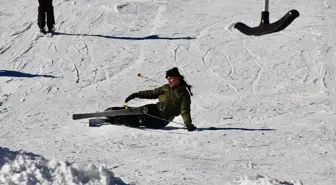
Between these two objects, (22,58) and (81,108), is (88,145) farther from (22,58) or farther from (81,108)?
(22,58)

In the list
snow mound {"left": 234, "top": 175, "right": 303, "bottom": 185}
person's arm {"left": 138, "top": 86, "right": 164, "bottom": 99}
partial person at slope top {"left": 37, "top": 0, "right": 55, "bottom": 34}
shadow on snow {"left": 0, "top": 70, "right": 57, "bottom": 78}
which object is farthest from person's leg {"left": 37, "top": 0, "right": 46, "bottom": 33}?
snow mound {"left": 234, "top": 175, "right": 303, "bottom": 185}

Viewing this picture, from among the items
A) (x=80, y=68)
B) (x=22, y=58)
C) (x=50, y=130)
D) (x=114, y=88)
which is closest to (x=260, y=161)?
(x=50, y=130)

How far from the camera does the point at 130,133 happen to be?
8.77m

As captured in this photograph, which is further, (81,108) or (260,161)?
(81,108)

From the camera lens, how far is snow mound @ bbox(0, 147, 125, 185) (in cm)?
491

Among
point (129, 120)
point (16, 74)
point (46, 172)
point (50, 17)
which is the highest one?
point (50, 17)

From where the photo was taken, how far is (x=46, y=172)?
5023 mm

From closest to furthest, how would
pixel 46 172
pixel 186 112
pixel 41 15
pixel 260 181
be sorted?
pixel 46 172 < pixel 260 181 < pixel 186 112 < pixel 41 15

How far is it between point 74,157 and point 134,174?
121cm

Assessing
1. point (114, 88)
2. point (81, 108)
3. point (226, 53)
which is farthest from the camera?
point (226, 53)

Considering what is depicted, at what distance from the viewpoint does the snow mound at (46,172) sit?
193 inches

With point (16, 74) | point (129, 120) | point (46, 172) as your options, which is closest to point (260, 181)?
point (46, 172)

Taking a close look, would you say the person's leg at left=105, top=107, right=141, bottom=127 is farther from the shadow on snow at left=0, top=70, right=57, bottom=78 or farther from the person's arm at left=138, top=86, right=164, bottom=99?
the shadow on snow at left=0, top=70, right=57, bottom=78

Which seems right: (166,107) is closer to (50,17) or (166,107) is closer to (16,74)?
(16,74)
